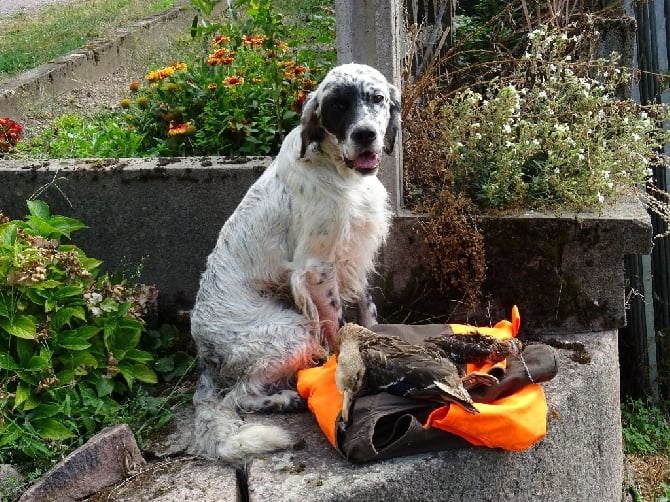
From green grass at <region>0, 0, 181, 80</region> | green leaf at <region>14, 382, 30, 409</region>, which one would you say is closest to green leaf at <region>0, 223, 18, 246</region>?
green leaf at <region>14, 382, 30, 409</region>

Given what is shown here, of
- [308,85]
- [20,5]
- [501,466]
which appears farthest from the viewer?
[20,5]

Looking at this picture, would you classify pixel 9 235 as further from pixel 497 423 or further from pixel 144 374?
pixel 497 423

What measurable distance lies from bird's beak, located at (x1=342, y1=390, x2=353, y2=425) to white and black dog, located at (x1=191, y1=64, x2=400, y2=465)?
1.61ft

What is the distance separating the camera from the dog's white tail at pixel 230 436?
3285 millimetres

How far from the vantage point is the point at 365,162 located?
3.52m

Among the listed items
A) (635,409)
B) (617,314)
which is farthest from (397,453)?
(635,409)

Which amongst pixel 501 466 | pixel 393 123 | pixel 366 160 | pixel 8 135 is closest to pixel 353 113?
pixel 366 160

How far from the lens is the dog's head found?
3475 millimetres

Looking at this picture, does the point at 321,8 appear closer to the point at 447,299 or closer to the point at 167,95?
the point at 167,95

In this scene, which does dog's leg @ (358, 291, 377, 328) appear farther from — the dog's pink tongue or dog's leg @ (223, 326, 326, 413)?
the dog's pink tongue

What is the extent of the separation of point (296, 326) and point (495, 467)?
1.14 m

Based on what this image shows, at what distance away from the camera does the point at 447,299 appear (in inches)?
172

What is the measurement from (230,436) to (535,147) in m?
2.17

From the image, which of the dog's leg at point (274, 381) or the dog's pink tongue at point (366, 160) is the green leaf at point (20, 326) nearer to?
the dog's leg at point (274, 381)
